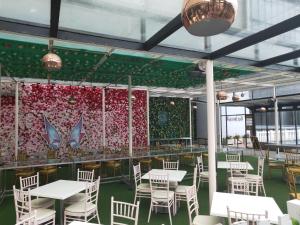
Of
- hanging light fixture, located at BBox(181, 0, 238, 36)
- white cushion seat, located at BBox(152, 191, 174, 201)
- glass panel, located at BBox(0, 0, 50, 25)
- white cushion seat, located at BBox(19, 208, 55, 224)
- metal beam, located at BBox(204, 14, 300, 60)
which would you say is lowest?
white cushion seat, located at BBox(19, 208, 55, 224)

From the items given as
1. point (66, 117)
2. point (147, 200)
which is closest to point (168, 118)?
point (66, 117)

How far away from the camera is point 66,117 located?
34.3 ft

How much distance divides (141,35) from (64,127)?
281 inches

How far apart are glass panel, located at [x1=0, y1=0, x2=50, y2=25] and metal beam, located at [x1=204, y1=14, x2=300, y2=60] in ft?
10.8

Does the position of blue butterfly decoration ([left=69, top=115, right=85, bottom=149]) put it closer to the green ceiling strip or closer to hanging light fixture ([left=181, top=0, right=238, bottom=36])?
the green ceiling strip

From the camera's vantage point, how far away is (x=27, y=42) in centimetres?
479

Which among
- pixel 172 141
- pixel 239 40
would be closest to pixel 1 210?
pixel 239 40

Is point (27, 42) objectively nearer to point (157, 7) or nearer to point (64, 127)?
point (157, 7)

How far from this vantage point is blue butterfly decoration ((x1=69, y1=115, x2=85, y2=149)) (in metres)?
10.4

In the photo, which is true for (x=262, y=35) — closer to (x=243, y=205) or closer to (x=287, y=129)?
(x=243, y=205)

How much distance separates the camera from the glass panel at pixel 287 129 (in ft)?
49.8

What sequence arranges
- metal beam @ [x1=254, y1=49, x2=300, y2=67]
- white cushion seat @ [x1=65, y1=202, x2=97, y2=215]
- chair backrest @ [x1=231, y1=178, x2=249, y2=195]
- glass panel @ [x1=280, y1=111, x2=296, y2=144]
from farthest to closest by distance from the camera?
glass panel @ [x1=280, y1=111, x2=296, y2=144] → metal beam @ [x1=254, y1=49, x2=300, y2=67] → chair backrest @ [x1=231, y1=178, x2=249, y2=195] → white cushion seat @ [x1=65, y1=202, x2=97, y2=215]

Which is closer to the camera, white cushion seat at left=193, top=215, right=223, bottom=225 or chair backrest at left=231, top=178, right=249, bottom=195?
white cushion seat at left=193, top=215, right=223, bottom=225

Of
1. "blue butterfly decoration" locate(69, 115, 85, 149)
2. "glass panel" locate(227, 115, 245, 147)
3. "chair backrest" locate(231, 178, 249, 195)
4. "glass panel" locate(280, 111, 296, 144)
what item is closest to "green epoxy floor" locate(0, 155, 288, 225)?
"chair backrest" locate(231, 178, 249, 195)
